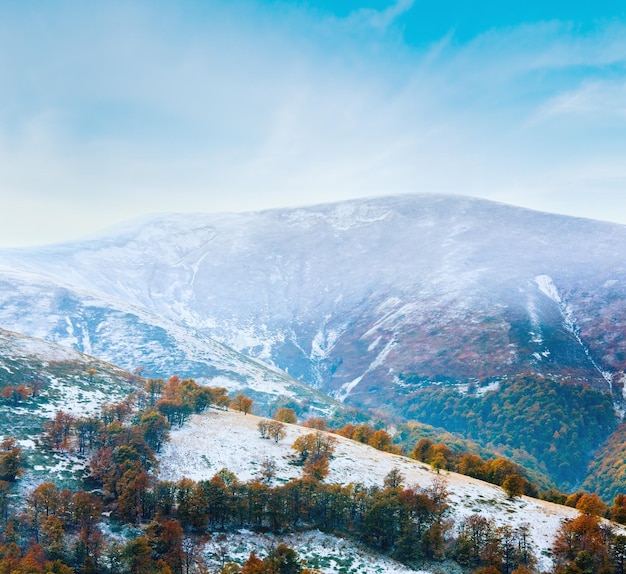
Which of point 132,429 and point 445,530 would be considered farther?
point 132,429

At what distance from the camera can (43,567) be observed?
189 feet

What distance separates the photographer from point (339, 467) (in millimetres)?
101875

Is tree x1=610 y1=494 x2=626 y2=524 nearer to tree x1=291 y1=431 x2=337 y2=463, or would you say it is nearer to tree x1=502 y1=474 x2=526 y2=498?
tree x1=502 y1=474 x2=526 y2=498

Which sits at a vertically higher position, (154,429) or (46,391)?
(46,391)

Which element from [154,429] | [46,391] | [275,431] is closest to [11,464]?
[154,429]

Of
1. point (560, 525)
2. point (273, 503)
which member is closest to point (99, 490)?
point (273, 503)

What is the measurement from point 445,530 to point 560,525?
75.9 ft

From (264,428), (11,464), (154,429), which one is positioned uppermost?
(11,464)

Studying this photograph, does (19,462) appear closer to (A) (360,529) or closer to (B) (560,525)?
(A) (360,529)

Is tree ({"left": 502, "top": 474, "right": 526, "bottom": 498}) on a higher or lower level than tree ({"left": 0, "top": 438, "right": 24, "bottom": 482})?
lower

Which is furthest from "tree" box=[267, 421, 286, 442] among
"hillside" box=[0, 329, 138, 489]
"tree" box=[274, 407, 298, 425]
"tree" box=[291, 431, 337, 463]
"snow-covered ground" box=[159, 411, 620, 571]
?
"hillside" box=[0, 329, 138, 489]

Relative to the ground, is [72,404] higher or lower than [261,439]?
higher

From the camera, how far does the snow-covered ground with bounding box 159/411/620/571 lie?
86525mm

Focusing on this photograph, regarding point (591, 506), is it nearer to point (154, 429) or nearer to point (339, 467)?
point (339, 467)
